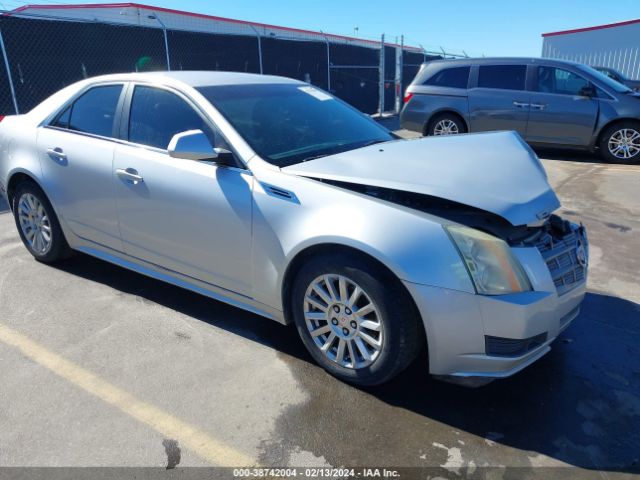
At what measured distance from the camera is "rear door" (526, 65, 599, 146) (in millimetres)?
9016

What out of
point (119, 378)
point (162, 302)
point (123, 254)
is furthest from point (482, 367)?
point (123, 254)

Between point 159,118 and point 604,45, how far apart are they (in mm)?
27121

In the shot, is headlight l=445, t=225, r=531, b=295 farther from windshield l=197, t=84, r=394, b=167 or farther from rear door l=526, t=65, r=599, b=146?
rear door l=526, t=65, r=599, b=146

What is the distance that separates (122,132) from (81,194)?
2.00 ft

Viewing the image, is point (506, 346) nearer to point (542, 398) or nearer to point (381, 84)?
point (542, 398)

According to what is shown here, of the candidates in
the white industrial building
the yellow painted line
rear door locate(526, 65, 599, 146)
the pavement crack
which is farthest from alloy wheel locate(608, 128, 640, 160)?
the white industrial building

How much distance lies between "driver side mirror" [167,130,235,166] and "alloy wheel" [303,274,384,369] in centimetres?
96

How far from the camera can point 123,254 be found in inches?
152

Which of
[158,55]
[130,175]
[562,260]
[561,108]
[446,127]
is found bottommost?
[446,127]

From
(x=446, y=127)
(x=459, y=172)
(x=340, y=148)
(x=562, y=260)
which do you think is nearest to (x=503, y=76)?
(x=446, y=127)

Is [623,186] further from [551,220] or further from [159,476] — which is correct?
[159,476]

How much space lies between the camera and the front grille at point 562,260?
8.70ft

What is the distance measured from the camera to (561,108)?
909cm

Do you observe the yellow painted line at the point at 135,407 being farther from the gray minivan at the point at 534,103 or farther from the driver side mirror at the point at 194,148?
the gray minivan at the point at 534,103
